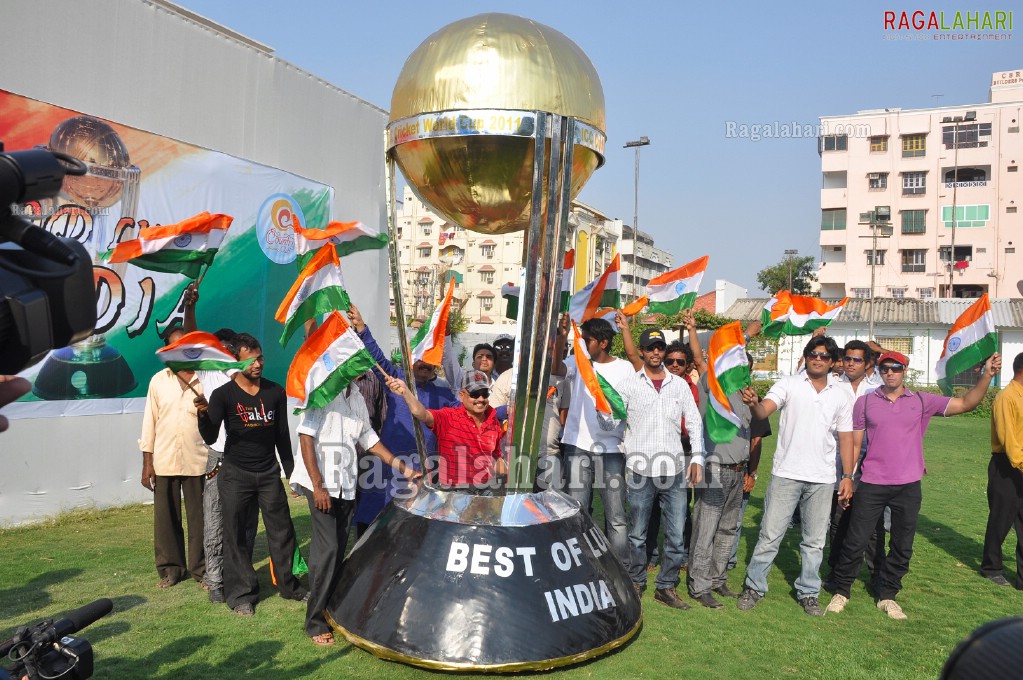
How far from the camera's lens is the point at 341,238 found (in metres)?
6.38

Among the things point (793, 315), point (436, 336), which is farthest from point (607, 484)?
point (793, 315)

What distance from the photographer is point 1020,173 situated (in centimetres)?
4322

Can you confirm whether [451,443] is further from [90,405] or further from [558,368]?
[90,405]

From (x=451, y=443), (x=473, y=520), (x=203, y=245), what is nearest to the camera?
(x=473, y=520)

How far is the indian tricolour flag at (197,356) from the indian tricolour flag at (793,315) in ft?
14.4

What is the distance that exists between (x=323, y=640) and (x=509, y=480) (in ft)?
4.80

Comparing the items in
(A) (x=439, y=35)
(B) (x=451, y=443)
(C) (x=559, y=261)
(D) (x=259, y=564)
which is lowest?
(D) (x=259, y=564)

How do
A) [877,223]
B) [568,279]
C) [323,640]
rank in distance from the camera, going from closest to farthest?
[323,640]
[568,279]
[877,223]

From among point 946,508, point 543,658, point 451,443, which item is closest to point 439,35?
point 451,443

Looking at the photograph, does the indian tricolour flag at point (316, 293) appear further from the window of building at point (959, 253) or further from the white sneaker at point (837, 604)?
the window of building at point (959, 253)

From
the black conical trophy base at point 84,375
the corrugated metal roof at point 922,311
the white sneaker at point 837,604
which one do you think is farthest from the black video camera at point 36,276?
the corrugated metal roof at point 922,311

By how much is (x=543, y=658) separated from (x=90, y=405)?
5.90m

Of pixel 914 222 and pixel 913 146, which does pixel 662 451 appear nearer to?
pixel 914 222

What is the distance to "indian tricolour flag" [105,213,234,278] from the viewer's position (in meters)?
6.00
